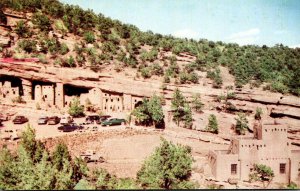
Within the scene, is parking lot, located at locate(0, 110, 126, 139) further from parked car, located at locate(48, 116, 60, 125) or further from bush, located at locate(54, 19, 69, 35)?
bush, located at locate(54, 19, 69, 35)

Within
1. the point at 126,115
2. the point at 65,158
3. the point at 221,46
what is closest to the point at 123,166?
the point at 65,158

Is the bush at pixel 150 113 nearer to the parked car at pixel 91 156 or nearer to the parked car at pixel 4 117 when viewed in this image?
the parked car at pixel 91 156

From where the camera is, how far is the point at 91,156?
13031 millimetres

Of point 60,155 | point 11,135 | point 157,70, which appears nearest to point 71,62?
point 157,70

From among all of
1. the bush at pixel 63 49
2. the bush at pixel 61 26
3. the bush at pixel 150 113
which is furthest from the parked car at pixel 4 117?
the bush at pixel 61 26

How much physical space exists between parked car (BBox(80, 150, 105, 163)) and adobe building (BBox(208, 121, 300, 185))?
400cm

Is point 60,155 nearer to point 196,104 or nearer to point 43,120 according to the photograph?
point 43,120

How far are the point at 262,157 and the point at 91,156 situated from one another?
19.6 feet

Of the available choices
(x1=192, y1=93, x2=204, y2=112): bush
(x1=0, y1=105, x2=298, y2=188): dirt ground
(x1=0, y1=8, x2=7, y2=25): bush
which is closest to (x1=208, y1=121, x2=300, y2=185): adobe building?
(x1=0, y1=105, x2=298, y2=188): dirt ground

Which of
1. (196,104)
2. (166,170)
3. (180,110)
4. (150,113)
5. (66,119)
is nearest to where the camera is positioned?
(166,170)

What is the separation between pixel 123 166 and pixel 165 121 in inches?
157

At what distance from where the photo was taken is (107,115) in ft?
52.0

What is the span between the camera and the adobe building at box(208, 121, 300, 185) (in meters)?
13.3

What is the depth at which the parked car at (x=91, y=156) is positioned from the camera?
12969 millimetres
